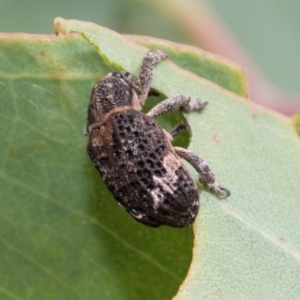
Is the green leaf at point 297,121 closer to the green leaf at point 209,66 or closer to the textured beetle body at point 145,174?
the green leaf at point 209,66

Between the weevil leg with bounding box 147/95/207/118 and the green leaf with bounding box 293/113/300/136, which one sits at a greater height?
the green leaf with bounding box 293/113/300/136

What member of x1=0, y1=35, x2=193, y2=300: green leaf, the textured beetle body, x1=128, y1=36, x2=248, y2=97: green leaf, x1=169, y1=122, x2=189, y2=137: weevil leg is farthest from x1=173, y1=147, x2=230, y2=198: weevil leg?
x1=128, y1=36, x2=248, y2=97: green leaf

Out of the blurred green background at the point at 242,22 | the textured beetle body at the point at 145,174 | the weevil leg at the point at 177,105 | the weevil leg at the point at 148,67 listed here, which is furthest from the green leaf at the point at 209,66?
the blurred green background at the point at 242,22

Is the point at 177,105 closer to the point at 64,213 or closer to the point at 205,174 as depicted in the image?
the point at 205,174

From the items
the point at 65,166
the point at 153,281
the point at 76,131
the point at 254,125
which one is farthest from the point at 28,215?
the point at 254,125

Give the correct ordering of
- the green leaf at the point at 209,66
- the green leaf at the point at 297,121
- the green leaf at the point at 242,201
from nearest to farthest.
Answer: the green leaf at the point at 242,201 < the green leaf at the point at 209,66 < the green leaf at the point at 297,121

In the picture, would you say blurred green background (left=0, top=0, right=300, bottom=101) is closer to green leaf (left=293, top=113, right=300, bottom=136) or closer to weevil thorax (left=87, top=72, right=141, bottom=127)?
green leaf (left=293, top=113, right=300, bottom=136)
